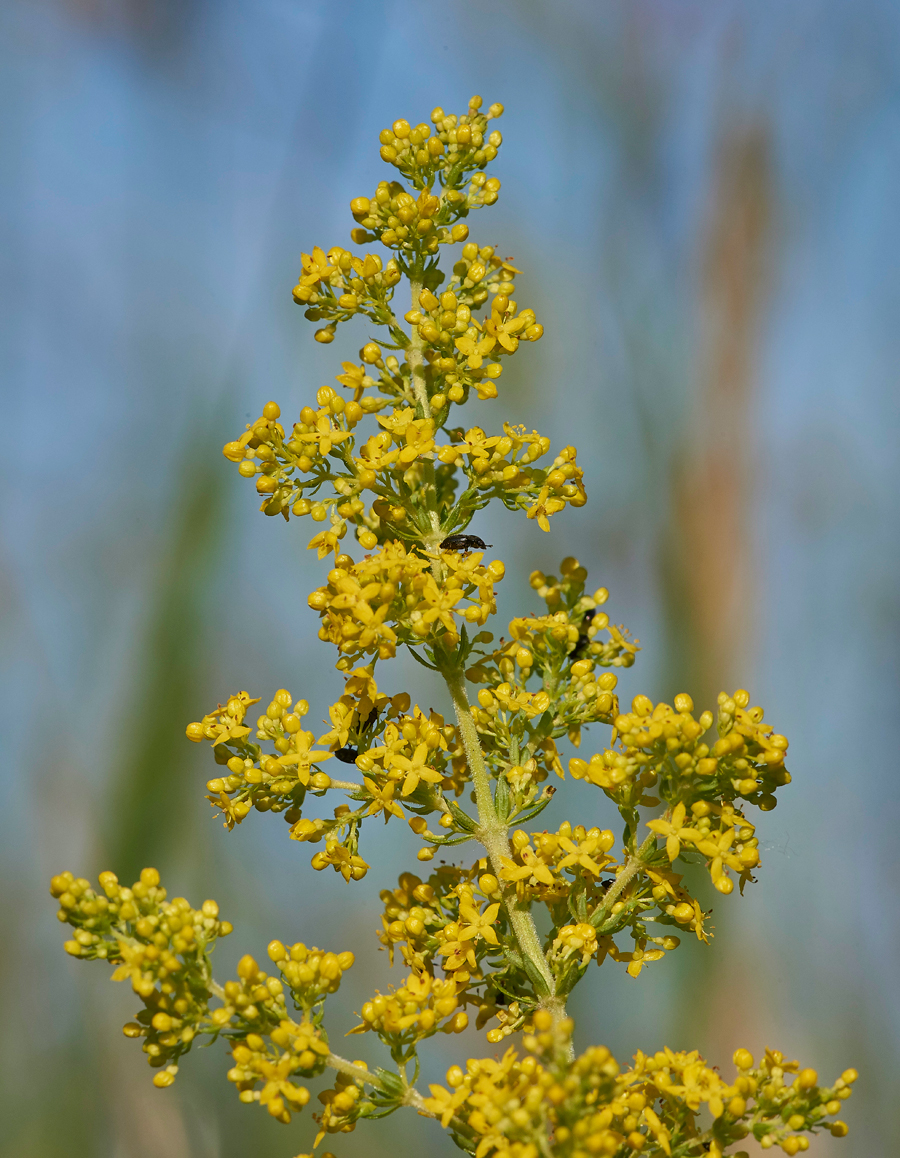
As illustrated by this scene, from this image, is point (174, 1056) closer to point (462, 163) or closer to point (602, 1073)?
point (602, 1073)

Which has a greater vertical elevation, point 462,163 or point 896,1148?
point 462,163

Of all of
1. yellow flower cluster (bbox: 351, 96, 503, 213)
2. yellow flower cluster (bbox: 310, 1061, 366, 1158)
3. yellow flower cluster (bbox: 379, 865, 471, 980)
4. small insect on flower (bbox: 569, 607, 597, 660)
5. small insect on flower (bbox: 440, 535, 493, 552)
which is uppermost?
yellow flower cluster (bbox: 351, 96, 503, 213)

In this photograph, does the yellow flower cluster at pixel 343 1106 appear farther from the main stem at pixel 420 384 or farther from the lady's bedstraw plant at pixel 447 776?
the main stem at pixel 420 384

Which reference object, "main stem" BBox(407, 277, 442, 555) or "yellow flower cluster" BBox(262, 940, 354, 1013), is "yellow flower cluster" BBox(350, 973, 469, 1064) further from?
"main stem" BBox(407, 277, 442, 555)

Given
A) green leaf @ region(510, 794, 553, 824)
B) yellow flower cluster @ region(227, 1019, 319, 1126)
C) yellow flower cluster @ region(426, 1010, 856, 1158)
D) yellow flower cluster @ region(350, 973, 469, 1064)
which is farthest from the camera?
green leaf @ region(510, 794, 553, 824)

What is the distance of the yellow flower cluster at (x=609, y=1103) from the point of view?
1053mm

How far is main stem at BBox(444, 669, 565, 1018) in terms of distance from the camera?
4.49ft

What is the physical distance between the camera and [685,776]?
1334 millimetres

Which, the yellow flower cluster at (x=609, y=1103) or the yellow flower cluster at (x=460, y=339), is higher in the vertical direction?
the yellow flower cluster at (x=460, y=339)

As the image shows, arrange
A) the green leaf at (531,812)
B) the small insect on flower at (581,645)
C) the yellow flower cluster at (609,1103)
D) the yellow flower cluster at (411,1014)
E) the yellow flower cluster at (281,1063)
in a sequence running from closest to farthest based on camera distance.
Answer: the yellow flower cluster at (609,1103) < the yellow flower cluster at (281,1063) < the yellow flower cluster at (411,1014) < the green leaf at (531,812) < the small insect on flower at (581,645)

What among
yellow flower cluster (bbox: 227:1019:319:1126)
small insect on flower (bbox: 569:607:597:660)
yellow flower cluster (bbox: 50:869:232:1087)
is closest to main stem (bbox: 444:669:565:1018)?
small insect on flower (bbox: 569:607:597:660)

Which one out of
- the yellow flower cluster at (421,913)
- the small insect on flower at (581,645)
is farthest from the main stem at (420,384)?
the yellow flower cluster at (421,913)

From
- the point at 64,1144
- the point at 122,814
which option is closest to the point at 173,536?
the point at 122,814

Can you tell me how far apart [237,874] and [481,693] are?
2043mm
